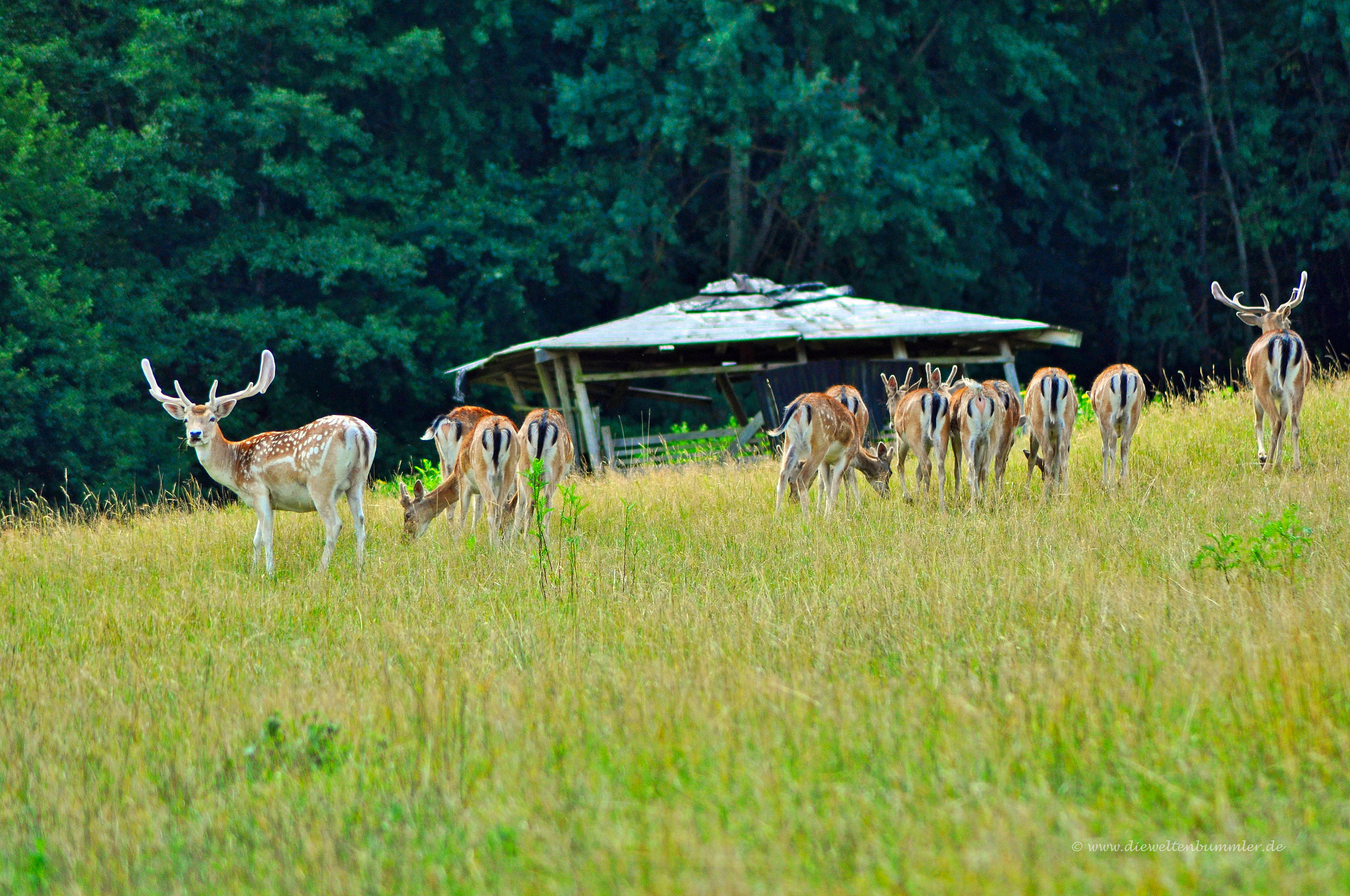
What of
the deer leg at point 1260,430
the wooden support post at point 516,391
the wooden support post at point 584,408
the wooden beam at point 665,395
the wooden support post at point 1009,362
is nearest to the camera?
the deer leg at point 1260,430

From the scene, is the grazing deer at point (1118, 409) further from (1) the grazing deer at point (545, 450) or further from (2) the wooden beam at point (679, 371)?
(2) the wooden beam at point (679, 371)

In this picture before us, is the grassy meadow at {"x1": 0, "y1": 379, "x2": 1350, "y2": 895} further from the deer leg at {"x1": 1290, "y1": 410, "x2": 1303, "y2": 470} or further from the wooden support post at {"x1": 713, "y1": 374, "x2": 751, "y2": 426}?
the wooden support post at {"x1": 713, "y1": 374, "x2": 751, "y2": 426}

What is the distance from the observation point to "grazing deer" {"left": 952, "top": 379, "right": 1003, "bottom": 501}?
34.7 ft

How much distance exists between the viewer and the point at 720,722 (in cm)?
429

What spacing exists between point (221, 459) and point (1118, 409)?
24.5 feet

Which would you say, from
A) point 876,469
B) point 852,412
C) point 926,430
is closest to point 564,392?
point 876,469

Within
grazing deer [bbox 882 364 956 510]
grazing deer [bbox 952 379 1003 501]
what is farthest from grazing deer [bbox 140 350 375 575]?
grazing deer [bbox 952 379 1003 501]

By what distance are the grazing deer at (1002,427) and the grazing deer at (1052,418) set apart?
6.3 inches

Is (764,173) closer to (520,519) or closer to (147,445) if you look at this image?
(147,445)

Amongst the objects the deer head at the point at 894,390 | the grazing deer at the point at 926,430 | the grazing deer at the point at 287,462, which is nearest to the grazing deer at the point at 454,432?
the grazing deer at the point at 287,462

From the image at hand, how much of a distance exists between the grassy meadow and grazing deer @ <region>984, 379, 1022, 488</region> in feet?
7.78

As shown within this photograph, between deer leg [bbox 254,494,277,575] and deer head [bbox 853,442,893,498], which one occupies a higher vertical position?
deer leg [bbox 254,494,277,575]

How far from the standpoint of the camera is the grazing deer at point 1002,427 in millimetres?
10703

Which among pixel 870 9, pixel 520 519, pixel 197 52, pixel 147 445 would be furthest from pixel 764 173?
pixel 520 519
